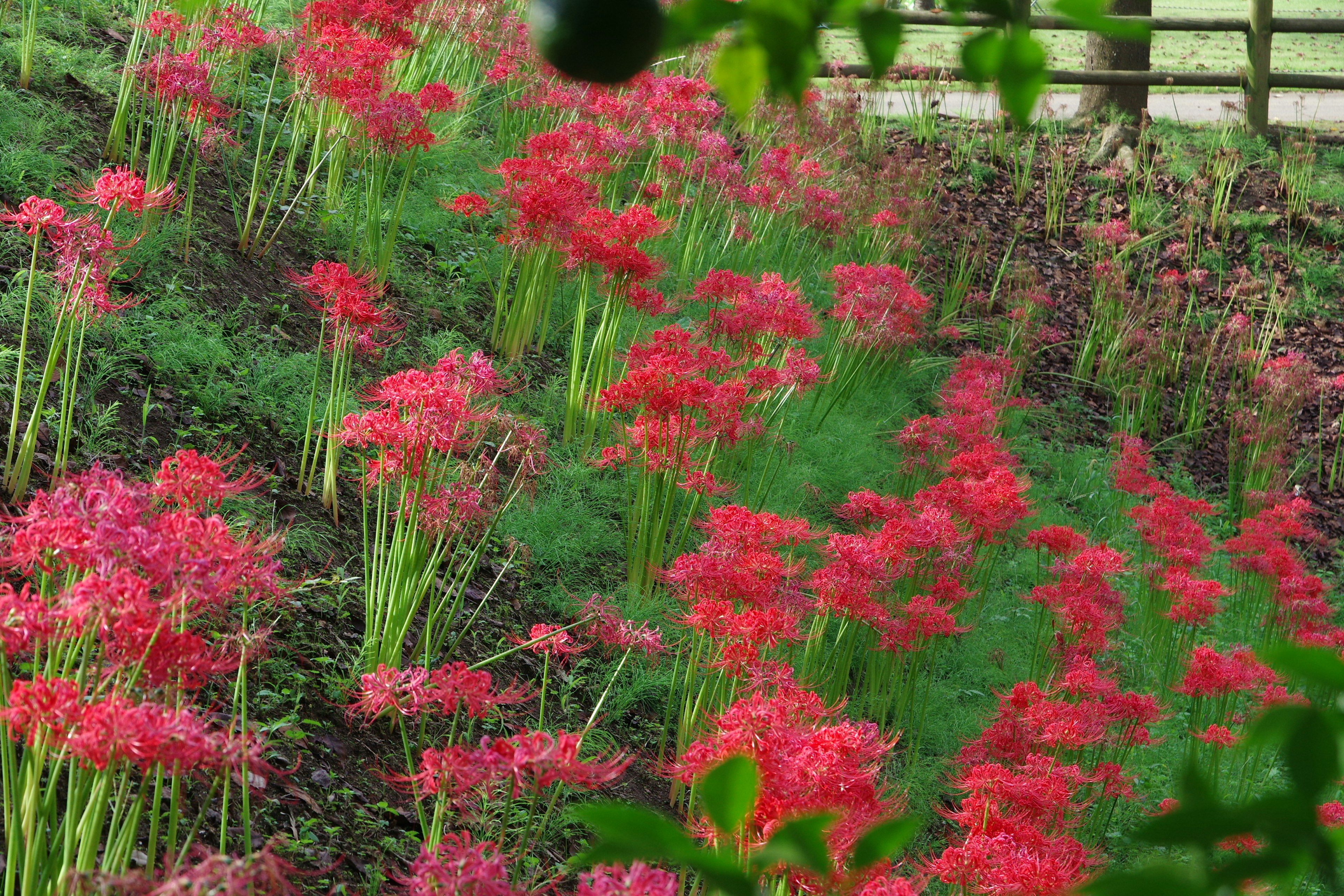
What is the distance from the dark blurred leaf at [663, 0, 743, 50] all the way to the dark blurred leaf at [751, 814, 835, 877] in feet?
1.80

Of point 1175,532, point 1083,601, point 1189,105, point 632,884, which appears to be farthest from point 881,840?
point 1189,105

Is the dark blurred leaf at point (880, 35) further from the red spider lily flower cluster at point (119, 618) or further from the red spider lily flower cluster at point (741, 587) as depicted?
the red spider lily flower cluster at point (741, 587)

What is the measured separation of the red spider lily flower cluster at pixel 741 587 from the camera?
2787 mm

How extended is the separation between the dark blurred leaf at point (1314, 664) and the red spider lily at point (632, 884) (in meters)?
1.03

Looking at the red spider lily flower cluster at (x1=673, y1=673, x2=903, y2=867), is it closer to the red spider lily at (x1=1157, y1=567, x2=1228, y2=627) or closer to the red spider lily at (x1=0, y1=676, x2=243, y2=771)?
the red spider lily at (x1=0, y1=676, x2=243, y2=771)

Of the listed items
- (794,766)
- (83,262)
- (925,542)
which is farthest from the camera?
(925,542)

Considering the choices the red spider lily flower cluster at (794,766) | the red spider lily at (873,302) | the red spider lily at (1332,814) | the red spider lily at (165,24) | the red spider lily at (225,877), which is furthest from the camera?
the red spider lily at (873,302)

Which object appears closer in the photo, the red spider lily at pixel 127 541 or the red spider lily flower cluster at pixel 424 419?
the red spider lily at pixel 127 541

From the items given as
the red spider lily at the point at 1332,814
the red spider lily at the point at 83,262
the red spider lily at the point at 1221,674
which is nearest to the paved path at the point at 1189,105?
the red spider lily at the point at 1221,674

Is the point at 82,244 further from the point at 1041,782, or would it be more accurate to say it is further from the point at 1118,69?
the point at 1118,69

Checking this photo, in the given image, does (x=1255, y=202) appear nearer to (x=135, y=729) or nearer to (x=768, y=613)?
(x=768, y=613)

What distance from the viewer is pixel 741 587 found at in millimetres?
2912

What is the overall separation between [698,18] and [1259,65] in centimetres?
1135

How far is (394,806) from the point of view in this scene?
2.66 metres
